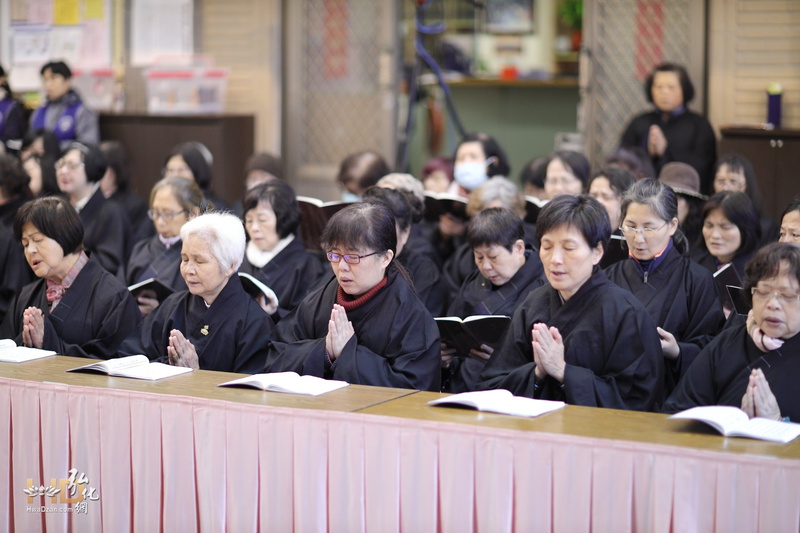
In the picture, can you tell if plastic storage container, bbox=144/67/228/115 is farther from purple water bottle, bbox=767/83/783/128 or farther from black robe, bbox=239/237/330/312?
purple water bottle, bbox=767/83/783/128

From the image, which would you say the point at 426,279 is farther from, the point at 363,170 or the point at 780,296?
the point at 780,296

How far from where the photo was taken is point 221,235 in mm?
3523

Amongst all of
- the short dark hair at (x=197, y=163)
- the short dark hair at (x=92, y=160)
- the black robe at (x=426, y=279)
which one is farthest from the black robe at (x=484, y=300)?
the short dark hair at (x=92, y=160)

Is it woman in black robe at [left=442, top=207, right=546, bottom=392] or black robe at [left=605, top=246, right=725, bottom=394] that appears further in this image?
woman in black robe at [left=442, top=207, right=546, bottom=392]

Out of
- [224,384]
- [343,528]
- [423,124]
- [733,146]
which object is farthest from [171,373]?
[423,124]

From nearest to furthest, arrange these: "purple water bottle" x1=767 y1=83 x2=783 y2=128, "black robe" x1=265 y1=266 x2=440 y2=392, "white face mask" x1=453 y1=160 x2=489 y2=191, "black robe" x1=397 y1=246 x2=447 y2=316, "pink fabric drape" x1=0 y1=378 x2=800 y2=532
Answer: "pink fabric drape" x1=0 y1=378 x2=800 y2=532 → "black robe" x1=265 y1=266 x2=440 y2=392 → "black robe" x1=397 y1=246 x2=447 y2=316 → "white face mask" x1=453 y1=160 x2=489 y2=191 → "purple water bottle" x1=767 y1=83 x2=783 y2=128

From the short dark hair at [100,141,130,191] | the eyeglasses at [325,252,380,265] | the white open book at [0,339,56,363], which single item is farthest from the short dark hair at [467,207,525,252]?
the short dark hair at [100,141,130,191]

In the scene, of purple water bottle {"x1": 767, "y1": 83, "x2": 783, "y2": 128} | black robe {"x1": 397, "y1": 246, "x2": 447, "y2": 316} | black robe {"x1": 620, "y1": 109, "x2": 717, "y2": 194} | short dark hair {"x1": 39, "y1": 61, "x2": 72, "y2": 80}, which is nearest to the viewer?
black robe {"x1": 397, "y1": 246, "x2": 447, "y2": 316}

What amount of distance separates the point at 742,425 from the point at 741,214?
1883mm

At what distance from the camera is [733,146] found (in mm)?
6426

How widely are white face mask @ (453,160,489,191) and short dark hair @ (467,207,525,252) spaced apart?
6.52 ft

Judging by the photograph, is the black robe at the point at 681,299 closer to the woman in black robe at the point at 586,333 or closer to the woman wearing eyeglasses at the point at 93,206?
the woman in black robe at the point at 586,333

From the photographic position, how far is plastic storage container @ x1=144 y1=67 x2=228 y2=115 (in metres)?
8.20

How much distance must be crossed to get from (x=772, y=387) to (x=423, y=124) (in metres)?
7.71
